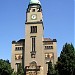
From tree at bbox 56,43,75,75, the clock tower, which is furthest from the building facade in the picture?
tree at bbox 56,43,75,75

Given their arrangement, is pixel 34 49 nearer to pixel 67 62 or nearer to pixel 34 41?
pixel 34 41

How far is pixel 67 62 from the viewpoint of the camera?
2936 inches

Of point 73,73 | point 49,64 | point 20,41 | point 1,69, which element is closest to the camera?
point 73,73

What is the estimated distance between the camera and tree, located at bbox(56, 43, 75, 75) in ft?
244

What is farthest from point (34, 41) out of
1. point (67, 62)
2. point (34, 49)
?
point (67, 62)

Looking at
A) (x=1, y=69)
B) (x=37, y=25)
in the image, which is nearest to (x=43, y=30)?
(x=37, y=25)

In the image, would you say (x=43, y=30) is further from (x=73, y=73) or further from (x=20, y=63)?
(x=73, y=73)

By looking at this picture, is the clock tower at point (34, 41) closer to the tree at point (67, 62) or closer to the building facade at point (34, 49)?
the building facade at point (34, 49)

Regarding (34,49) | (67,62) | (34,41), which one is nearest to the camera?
(67,62)

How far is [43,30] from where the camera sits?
12656 cm

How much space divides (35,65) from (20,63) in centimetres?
525

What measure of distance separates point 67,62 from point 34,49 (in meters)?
43.7

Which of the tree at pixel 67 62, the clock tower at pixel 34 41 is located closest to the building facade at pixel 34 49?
the clock tower at pixel 34 41

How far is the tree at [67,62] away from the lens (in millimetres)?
74375
